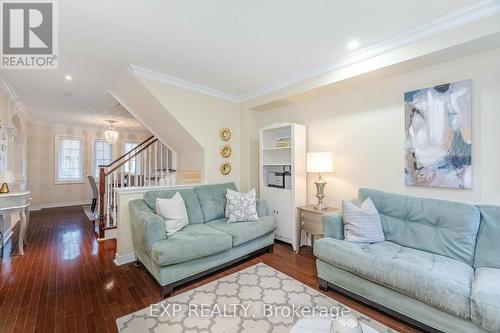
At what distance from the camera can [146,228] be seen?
2207 mm

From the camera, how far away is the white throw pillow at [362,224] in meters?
2.22

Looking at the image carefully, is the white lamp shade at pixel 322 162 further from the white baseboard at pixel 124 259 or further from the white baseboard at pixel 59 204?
the white baseboard at pixel 59 204

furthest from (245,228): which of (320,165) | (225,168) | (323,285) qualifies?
(225,168)

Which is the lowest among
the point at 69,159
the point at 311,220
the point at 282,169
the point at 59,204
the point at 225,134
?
the point at 59,204

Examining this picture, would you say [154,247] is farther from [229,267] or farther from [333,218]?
[333,218]

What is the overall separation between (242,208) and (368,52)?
94.8 inches

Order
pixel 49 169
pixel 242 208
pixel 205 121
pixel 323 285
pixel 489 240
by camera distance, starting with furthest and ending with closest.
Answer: pixel 49 169, pixel 205 121, pixel 242 208, pixel 323 285, pixel 489 240

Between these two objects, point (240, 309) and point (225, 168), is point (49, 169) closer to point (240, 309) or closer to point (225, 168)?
point (225, 168)

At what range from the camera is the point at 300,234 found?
10.6 ft

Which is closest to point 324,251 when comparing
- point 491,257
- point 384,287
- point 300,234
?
point 384,287

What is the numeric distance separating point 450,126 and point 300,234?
2160 millimetres

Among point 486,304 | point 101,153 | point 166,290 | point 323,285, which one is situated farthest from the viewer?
point 101,153


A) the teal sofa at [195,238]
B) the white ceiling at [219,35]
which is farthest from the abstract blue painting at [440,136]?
the teal sofa at [195,238]

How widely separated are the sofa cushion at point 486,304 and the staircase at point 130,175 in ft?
12.0
